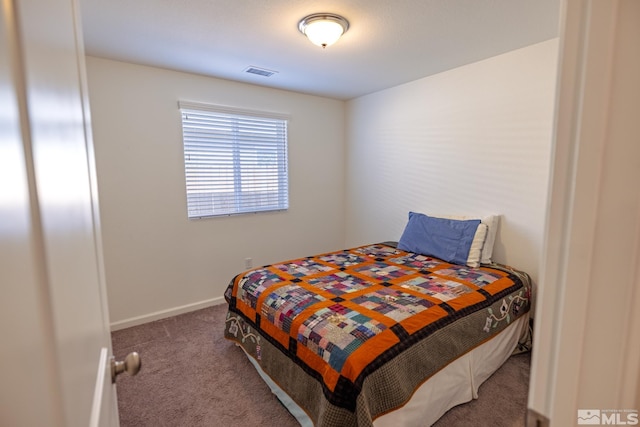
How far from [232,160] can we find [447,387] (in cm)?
276

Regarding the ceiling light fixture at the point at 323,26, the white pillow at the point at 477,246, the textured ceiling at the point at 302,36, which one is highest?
the textured ceiling at the point at 302,36

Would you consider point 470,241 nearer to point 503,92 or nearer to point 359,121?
point 503,92

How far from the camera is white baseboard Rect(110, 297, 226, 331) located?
9.03 ft

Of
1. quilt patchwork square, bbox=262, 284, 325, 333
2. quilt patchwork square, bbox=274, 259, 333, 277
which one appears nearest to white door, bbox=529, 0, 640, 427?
quilt patchwork square, bbox=262, 284, 325, 333

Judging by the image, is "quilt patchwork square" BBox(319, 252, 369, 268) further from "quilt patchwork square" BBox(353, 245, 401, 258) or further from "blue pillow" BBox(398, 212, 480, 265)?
"blue pillow" BBox(398, 212, 480, 265)

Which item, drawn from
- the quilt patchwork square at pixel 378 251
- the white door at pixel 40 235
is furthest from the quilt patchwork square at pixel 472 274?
the white door at pixel 40 235

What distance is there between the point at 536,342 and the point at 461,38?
240cm

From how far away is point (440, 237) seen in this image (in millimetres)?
2820

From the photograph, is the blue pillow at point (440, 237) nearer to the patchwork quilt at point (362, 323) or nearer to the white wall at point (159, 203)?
the patchwork quilt at point (362, 323)

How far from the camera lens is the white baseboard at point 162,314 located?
2752mm

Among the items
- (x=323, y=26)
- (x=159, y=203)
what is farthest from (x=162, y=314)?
(x=323, y=26)

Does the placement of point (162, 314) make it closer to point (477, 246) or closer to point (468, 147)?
point (477, 246)

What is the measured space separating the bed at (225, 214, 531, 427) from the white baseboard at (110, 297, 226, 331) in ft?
3.09

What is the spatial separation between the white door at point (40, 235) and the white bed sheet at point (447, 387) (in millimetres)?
1322
